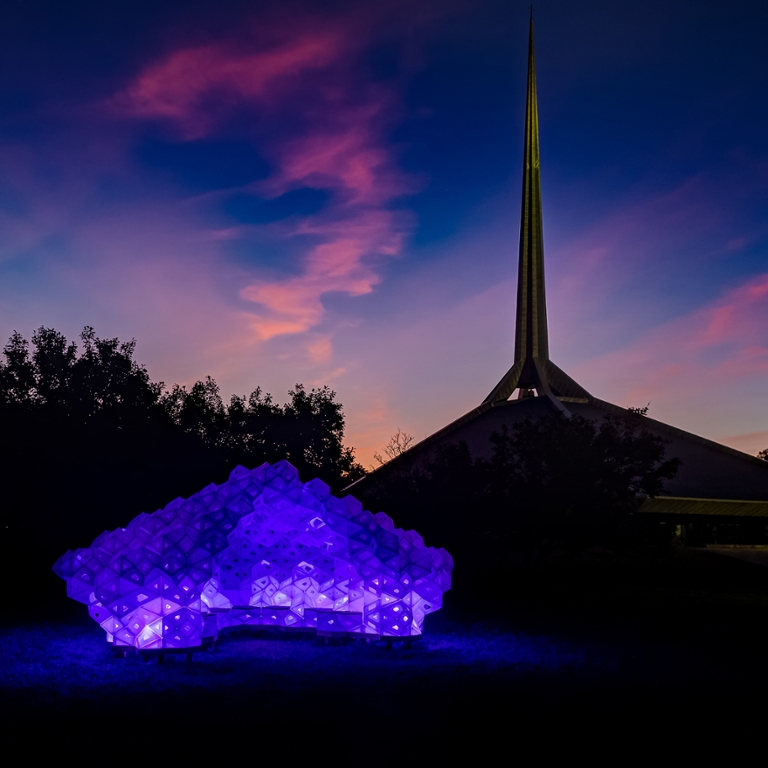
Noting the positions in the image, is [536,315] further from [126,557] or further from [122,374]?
[126,557]

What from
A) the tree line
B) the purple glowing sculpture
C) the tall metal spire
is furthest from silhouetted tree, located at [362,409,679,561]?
the tall metal spire

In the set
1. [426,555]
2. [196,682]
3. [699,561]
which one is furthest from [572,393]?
[196,682]

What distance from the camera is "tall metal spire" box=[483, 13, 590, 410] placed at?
148 ft

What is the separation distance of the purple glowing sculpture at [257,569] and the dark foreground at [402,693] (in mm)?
428

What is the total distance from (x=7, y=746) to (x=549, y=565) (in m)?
21.0

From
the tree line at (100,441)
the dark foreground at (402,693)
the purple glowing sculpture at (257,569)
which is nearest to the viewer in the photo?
the dark foreground at (402,693)

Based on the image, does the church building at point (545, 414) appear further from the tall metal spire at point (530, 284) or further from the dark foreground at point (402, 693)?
the dark foreground at point (402, 693)

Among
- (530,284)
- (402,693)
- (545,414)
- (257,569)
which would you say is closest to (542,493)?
(257,569)

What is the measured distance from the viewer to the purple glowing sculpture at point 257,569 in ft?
31.6

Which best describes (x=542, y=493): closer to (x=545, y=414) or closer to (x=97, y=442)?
(x=97, y=442)

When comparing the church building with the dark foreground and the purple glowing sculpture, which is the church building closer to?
the purple glowing sculpture

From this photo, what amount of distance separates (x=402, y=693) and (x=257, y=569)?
452cm

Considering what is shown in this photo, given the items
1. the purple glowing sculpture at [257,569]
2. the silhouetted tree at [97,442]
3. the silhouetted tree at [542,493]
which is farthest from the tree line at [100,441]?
the purple glowing sculpture at [257,569]

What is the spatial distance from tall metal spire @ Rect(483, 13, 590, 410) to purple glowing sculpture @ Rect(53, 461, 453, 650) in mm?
33739
